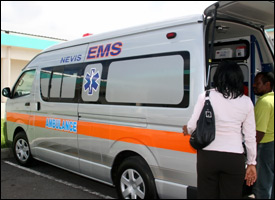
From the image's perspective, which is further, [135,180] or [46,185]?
[46,185]

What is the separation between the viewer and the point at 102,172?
157 inches

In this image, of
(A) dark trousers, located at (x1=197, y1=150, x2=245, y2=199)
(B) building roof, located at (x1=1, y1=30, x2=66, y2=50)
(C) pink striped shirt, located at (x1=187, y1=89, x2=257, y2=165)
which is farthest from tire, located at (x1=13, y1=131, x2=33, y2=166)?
(B) building roof, located at (x1=1, y1=30, x2=66, y2=50)

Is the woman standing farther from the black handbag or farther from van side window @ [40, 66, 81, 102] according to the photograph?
van side window @ [40, 66, 81, 102]

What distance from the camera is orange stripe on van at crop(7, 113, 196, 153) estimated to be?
10.2ft

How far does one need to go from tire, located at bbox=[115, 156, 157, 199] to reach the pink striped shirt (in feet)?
4.14

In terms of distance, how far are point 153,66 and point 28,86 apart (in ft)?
10.3

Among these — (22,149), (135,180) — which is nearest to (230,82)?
(135,180)

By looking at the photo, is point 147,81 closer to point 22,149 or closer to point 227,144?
point 227,144

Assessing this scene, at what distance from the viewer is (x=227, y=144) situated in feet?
7.55

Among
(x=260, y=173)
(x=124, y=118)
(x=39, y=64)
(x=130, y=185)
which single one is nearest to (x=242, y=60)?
(x=260, y=173)

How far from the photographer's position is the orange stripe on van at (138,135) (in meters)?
3.12

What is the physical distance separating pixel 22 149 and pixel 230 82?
4617 mm

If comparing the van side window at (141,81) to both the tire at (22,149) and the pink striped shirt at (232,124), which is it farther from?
the tire at (22,149)

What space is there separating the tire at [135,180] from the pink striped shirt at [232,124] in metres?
1.26
